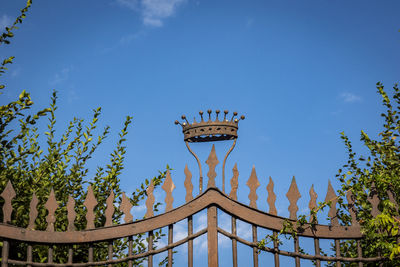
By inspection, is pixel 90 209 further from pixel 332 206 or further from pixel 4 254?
pixel 332 206

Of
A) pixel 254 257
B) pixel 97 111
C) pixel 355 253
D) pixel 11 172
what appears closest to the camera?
pixel 254 257

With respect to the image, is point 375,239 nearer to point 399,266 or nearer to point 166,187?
point 399,266

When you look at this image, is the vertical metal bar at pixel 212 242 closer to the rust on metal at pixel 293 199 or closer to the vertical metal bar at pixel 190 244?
the vertical metal bar at pixel 190 244

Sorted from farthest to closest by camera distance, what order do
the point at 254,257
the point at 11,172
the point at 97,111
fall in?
the point at 97,111 → the point at 11,172 → the point at 254,257

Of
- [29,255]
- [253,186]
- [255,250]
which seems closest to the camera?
[255,250]

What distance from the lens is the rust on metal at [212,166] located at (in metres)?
5.34

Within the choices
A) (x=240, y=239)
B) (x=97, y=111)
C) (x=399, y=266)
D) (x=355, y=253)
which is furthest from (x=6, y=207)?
(x=399, y=266)

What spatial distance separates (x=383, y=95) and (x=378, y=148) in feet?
2.39

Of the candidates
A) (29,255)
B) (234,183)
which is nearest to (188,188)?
(234,183)

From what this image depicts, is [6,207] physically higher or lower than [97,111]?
lower

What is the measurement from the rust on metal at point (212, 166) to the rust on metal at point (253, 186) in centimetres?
39

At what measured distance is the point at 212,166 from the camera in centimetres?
534

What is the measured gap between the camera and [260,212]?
5.35 m

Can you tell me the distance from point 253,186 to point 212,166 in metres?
0.51
